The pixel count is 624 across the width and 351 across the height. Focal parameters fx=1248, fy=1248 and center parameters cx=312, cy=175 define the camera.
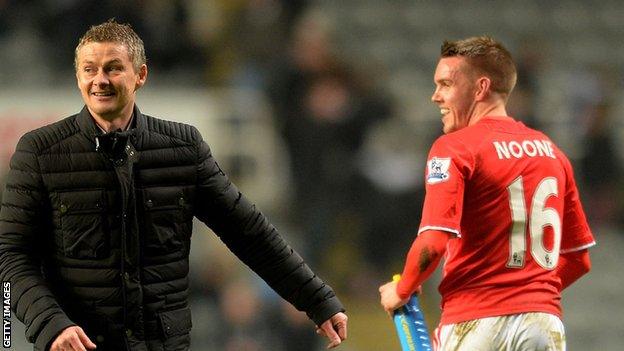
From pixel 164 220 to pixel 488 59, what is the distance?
1.28 metres

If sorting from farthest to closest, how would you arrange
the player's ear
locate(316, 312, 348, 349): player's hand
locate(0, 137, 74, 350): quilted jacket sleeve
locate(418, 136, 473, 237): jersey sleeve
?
the player's ear
locate(316, 312, 348, 349): player's hand
locate(418, 136, 473, 237): jersey sleeve
locate(0, 137, 74, 350): quilted jacket sleeve

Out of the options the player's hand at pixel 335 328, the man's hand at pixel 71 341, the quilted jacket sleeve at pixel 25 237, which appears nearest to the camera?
the man's hand at pixel 71 341

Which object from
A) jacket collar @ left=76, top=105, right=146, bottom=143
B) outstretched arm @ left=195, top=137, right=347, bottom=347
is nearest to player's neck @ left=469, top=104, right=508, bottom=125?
outstretched arm @ left=195, top=137, right=347, bottom=347

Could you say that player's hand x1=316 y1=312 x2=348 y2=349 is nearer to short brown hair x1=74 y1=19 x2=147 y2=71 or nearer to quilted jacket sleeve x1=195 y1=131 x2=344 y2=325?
quilted jacket sleeve x1=195 y1=131 x2=344 y2=325

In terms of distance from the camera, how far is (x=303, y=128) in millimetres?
→ 9094

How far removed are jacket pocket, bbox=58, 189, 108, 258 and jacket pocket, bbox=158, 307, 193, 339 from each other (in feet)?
0.91

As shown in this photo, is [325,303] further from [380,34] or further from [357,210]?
[380,34]

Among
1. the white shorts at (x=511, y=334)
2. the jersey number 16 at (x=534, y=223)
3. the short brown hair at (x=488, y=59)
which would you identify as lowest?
the white shorts at (x=511, y=334)

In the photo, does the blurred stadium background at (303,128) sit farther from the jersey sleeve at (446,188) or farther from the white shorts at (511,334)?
the jersey sleeve at (446,188)

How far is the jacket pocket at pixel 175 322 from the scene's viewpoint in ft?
12.5

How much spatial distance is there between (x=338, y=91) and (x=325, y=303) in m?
5.16

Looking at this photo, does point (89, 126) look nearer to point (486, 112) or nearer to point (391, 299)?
point (391, 299)

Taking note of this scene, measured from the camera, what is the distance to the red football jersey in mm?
4078

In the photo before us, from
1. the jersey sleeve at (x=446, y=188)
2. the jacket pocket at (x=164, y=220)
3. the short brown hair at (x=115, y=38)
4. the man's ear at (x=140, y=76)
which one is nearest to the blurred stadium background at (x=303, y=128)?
the jersey sleeve at (x=446, y=188)
